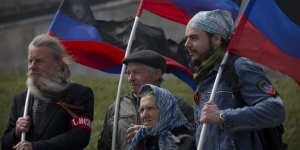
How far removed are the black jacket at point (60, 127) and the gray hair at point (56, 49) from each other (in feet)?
0.49

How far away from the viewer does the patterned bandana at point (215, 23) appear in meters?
4.21

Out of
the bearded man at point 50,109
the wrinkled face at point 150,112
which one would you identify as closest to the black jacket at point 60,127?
the bearded man at point 50,109

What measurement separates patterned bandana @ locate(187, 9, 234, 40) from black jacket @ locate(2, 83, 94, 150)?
3.40ft

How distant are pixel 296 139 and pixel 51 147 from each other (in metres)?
4.16

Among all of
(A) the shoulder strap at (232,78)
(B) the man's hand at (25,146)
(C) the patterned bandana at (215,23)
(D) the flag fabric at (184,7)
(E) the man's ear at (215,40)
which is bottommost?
(B) the man's hand at (25,146)

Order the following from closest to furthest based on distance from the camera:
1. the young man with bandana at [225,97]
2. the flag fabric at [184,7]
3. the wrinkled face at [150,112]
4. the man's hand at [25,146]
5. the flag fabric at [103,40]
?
1. the young man with bandana at [225,97]
2. the wrinkled face at [150,112]
3. the man's hand at [25,146]
4. the flag fabric at [184,7]
5. the flag fabric at [103,40]

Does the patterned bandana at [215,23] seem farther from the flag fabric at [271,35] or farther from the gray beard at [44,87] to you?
the gray beard at [44,87]

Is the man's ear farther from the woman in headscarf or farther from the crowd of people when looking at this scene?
the woman in headscarf

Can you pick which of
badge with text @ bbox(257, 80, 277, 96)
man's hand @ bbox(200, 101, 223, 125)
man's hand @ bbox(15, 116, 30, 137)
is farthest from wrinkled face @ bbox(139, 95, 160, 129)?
man's hand @ bbox(15, 116, 30, 137)

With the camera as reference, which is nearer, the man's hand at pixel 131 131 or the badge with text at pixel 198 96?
the badge with text at pixel 198 96

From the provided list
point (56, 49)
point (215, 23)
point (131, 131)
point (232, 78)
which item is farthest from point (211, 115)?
point (56, 49)

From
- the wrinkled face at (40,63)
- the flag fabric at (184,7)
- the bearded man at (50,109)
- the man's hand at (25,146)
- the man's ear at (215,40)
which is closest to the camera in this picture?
the man's ear at (215,40)

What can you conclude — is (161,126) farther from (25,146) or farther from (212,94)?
(25,146)

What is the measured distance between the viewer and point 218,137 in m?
4.04
